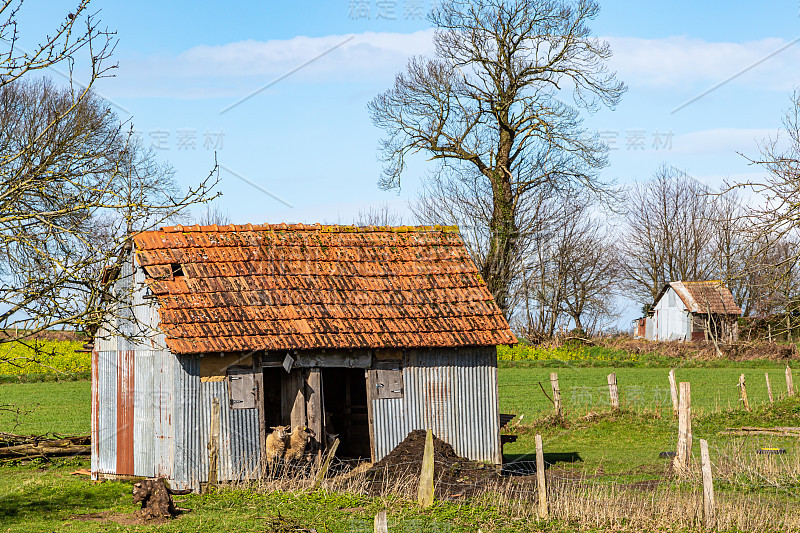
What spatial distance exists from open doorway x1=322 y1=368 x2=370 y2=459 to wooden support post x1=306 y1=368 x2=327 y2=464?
3664mm

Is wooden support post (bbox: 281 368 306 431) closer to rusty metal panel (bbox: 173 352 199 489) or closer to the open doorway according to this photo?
rusty metal panel (bbox: 173 352 199 489)

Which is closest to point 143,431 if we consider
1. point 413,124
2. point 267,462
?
point 267,462

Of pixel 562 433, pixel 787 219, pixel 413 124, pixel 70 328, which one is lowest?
pixel 562 433

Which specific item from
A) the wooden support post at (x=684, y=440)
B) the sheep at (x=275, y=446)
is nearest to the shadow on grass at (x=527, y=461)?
the wooden support post at (x=684, y=440)

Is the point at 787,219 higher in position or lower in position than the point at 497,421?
higher

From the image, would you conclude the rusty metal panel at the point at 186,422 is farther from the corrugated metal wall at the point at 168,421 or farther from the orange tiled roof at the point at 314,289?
the orange tiled roof at the point at 314,289

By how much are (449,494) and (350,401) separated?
681 centimetres

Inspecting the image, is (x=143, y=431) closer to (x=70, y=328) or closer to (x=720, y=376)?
(x=70, y=328)

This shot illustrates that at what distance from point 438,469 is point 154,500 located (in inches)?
197

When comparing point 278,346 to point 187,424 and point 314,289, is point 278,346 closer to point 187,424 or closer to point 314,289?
point 314,289

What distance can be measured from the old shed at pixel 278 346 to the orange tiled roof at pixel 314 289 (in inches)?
1.1

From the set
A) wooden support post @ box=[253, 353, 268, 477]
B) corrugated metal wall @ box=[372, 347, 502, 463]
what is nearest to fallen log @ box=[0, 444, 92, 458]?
wooden support post @ box=[253, 353, 268, 477]

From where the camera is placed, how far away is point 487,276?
4175 cm

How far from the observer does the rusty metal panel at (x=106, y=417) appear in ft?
54.5
